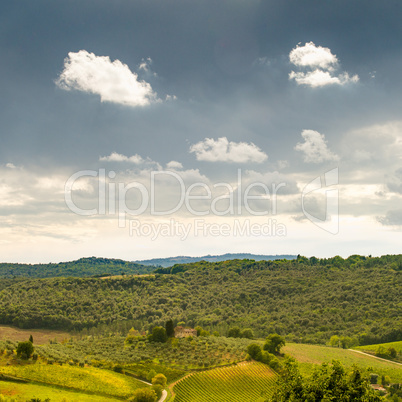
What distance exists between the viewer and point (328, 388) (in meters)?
33.8

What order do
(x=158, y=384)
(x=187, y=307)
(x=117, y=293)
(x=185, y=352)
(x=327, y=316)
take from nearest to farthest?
1. (x=158, y=384)
2. (x=185, y=352)
3. (x=327, y=316)
4. (x=187, y=307)
5. (x=117, y=293)

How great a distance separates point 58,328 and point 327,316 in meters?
124

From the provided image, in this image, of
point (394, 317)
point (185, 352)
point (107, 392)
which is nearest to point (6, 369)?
point (107, 392)

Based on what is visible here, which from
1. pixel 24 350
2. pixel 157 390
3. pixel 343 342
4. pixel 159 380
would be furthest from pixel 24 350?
pixel 343 342

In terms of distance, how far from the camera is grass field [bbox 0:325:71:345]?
139m

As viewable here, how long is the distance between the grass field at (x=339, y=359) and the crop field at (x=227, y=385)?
14.7 m

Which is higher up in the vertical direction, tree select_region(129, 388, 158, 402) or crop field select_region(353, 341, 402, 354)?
tree select_region(129, 388, 158, 402)

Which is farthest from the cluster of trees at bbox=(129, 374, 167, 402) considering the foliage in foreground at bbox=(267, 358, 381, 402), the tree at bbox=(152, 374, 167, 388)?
the foliage in foreground at bbox=(267, 358, 381, 402)

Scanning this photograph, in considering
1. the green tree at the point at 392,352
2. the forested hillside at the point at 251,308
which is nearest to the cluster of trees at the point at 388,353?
the green tree at the point at 392,352

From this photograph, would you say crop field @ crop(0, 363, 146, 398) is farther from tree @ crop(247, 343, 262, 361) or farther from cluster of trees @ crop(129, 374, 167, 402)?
tree @ crop(247, 343, 262, 361)

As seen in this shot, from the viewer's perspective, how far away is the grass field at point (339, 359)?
278ft

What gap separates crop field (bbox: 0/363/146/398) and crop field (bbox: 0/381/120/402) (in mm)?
1956

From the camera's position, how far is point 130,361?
256 ft

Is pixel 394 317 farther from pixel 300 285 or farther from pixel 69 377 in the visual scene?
Answer: pixel 69 377
